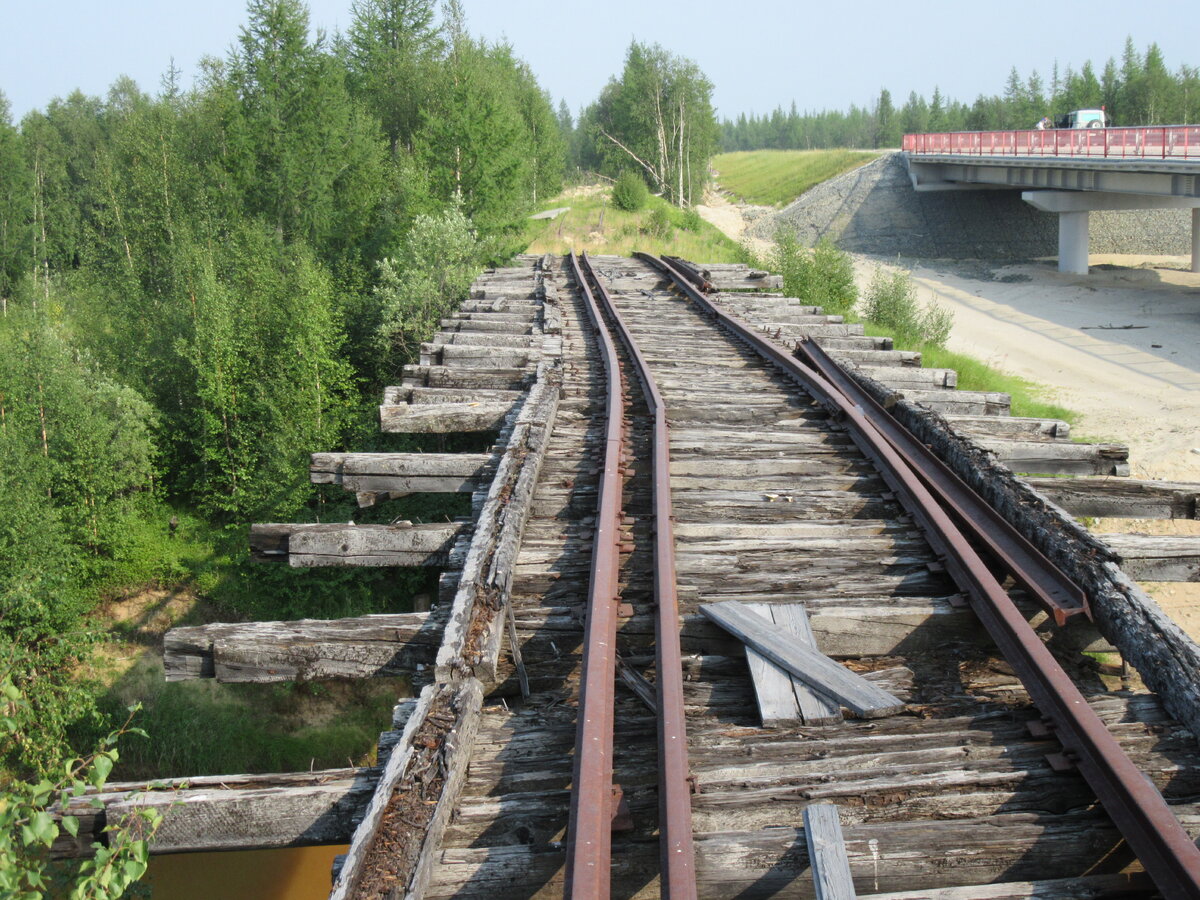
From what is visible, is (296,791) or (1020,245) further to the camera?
(1020,245)

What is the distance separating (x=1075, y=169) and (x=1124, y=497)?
2892cm

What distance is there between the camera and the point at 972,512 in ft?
15.4

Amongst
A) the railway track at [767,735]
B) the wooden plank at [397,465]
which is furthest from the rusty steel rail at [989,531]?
the wooden plank at [397,465]

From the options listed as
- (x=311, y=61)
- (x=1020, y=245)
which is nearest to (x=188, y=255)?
(x=311, y=61)

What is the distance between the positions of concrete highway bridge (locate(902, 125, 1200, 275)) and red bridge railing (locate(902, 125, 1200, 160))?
0.08 feet

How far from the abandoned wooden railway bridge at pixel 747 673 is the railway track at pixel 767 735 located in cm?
1

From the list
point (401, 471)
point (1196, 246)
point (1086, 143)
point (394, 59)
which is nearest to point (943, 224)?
point (1196, 246)

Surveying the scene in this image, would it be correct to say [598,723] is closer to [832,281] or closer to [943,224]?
[832,281]

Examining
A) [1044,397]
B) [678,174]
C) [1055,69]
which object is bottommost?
[1044,397]

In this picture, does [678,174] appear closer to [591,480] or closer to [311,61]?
[311,61]

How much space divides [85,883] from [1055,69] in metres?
111

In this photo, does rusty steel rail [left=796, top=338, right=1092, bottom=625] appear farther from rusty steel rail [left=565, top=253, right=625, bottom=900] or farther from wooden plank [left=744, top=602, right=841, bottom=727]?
rusty steel rail [left=565, top=253, right=625, bottom=900]

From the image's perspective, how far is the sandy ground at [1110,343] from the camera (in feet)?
40.3

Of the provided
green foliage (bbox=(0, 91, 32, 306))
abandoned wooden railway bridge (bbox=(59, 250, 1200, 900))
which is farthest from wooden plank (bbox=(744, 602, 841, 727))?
green foliage (bbox=(0, 91, 32, 306))
